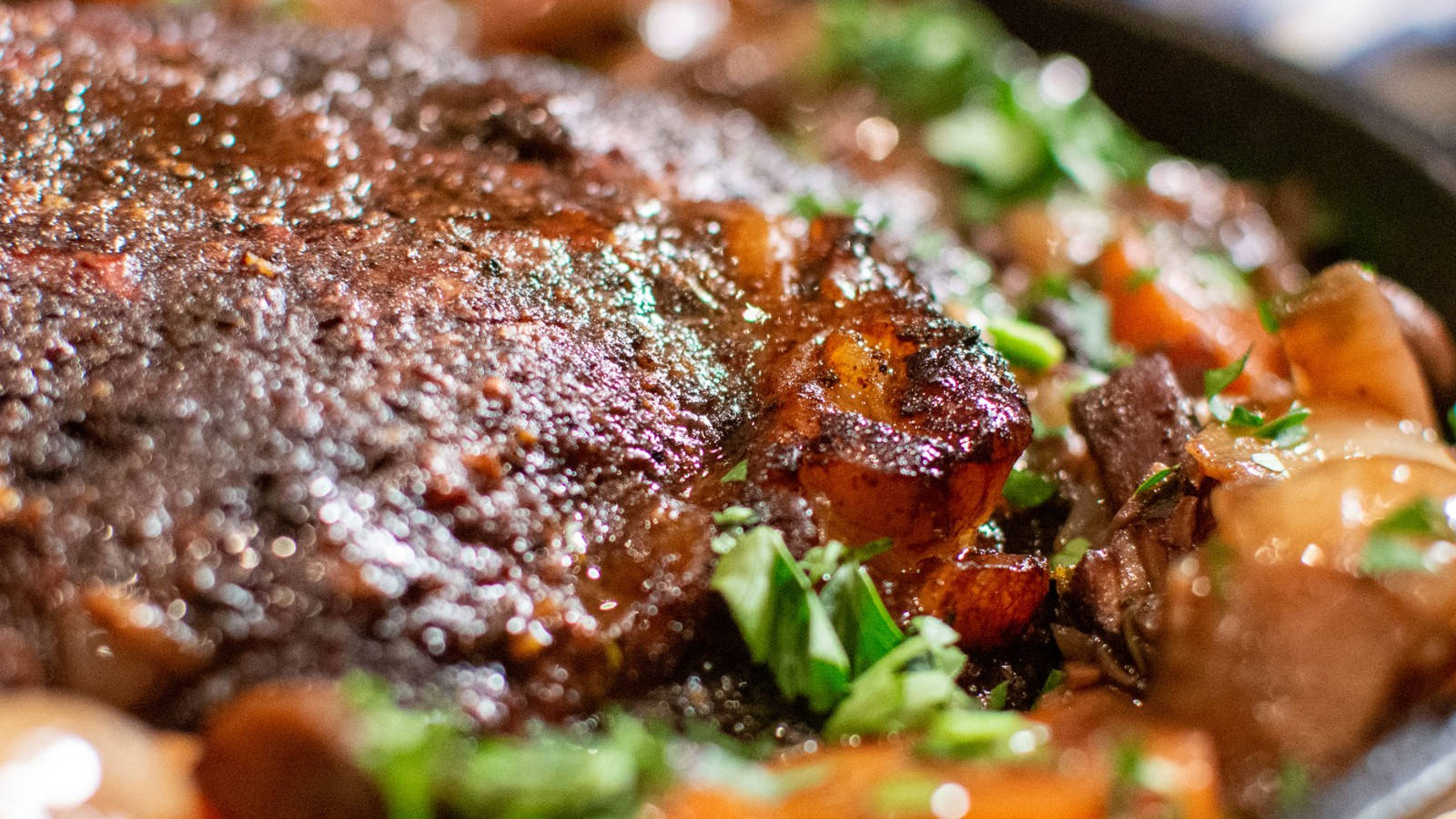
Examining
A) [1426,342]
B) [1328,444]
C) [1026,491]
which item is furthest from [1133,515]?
[1426,342]

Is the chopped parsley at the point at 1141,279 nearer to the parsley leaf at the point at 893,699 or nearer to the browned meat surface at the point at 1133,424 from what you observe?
the browned meat surface at the point at 1133,424

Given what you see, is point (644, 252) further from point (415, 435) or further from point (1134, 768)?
point (1134, 768)

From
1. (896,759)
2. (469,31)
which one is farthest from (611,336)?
(469,31)

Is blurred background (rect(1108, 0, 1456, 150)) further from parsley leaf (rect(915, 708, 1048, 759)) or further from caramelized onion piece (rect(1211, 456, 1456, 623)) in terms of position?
parsley leaf (rect(915, 708, 1048, 759))

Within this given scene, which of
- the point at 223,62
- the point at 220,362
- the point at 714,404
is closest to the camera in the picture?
the point at 220,362

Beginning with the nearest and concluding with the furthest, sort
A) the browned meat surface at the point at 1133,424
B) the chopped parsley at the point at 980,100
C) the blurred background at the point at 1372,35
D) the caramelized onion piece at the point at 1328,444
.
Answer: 1. the caramelized onion piece at the point at 1328,444
2. the browned meat surface at the point at 1133,424
3. the chopped parsley at the point at 980,100
4. the blurred background at the point at 1372,35

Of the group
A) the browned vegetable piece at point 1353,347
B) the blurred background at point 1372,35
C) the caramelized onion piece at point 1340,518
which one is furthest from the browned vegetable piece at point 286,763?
the blurred background at point 1372,35
